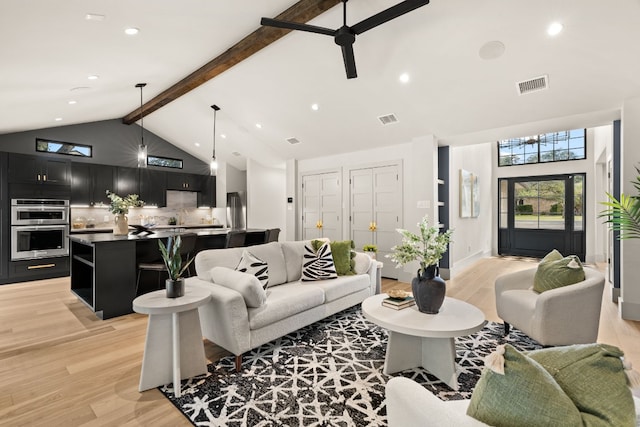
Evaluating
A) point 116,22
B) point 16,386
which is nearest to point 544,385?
point 16,386

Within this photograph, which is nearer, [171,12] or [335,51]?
[171,12]

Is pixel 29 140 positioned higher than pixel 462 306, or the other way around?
pixel 29 140

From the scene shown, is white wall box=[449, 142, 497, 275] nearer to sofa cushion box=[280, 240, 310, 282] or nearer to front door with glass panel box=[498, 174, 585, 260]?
front door with glass panel box=[498, 174, 585, 260]

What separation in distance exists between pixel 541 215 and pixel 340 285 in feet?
23.7

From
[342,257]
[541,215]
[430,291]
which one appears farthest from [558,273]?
[541,215]

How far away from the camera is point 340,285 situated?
3.52 m

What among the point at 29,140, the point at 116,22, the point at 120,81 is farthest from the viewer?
the point at 29,140

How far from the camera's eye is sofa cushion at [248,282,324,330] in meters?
2.62

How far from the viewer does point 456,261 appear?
6.39 metres

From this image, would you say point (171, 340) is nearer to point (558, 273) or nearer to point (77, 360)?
point (77, 360)

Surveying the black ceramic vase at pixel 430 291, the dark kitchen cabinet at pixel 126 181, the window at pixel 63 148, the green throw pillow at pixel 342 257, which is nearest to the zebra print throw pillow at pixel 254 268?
the green throw pillow at pixel 342 257

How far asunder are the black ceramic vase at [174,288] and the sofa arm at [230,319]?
0.28 m

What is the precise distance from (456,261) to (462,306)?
4.06 m

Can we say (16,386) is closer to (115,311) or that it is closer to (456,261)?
(115,311)
